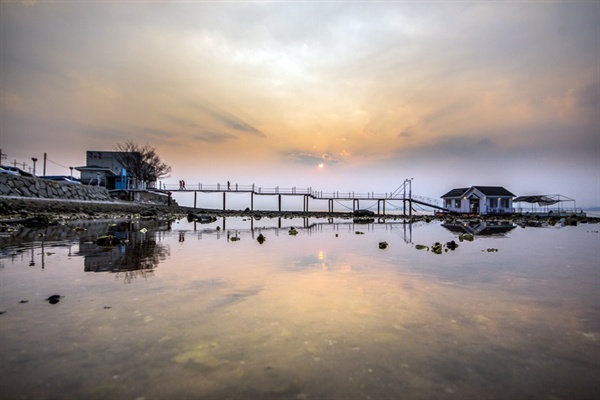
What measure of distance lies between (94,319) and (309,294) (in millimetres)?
3074

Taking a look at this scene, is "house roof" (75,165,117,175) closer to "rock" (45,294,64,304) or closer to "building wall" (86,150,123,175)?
"building wall" (86,150,123,175)

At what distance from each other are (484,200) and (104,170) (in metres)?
73.7

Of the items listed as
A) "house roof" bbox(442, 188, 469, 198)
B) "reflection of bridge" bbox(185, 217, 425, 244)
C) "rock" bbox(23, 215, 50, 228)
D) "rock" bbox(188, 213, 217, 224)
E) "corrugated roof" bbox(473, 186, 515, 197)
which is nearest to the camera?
"rock" bbox(23, 215, 50, 228)

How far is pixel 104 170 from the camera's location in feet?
202

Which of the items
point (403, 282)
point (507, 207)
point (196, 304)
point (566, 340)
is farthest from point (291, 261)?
point (507, 207)

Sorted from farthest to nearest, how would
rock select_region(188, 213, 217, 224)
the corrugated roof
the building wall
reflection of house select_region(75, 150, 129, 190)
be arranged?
the building wall → the corrugated roof → reflection of house select_region(75, 150, 129, 190) → rock select_region(188, 213, 217, 224)

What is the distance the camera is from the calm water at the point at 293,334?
2.52 m

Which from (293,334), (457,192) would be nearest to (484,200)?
(457,192)

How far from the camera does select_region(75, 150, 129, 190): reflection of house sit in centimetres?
6081

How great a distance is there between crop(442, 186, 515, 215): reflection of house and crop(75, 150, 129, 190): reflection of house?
220 ft

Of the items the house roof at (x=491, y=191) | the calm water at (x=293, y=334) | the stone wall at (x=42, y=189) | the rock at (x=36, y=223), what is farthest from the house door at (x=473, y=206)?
the rock at (x=36, y=223)

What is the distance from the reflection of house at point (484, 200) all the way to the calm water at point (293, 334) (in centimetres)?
6244

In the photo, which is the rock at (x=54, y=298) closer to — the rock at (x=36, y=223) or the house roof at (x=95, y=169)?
the rock at (x=36, y=223)

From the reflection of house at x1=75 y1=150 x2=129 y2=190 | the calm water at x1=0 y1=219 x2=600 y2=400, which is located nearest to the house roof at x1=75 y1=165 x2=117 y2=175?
the reflection of house at x1=75 y1=150 x2=129 y2=190
